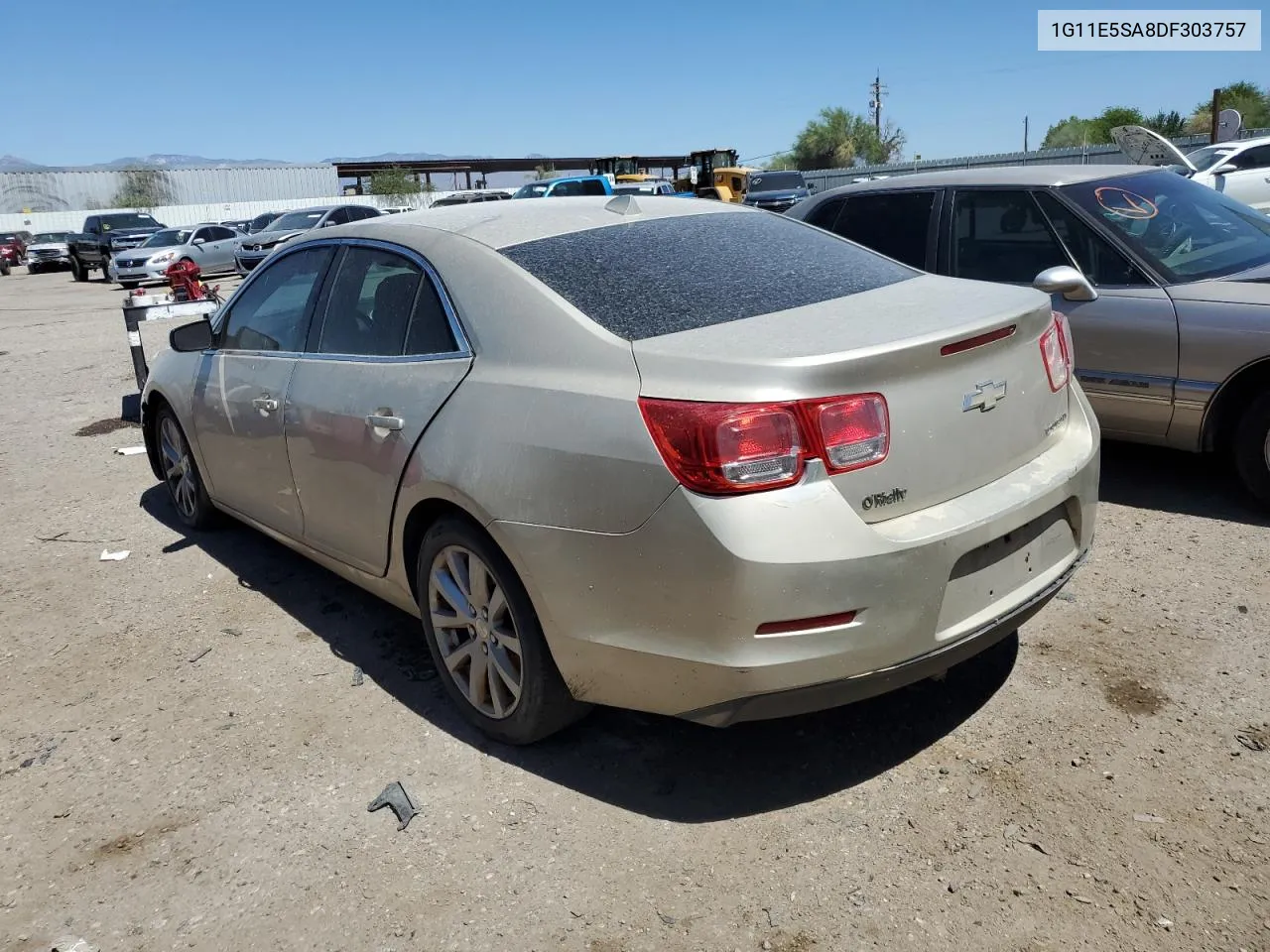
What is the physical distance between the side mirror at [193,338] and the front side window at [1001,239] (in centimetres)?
394

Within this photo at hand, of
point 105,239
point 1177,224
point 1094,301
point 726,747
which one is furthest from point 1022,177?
point 105,239

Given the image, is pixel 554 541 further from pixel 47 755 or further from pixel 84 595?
pixel 84 595

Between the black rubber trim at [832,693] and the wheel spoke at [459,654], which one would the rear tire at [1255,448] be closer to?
the black rubber trim at [832,693]

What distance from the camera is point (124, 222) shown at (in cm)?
3456

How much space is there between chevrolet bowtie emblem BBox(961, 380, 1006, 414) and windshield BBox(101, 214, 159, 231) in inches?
1450

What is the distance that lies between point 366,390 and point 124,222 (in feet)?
118

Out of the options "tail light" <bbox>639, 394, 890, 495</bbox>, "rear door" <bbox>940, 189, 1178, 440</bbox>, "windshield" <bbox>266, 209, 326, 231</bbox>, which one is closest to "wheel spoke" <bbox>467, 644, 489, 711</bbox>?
"tail light" <bbox>639, 394, 890, 495</bbox>

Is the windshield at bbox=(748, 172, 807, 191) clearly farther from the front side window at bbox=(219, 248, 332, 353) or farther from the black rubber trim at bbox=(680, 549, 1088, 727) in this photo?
the black rubber trim at bbox=(680, 549, 1088, 727)

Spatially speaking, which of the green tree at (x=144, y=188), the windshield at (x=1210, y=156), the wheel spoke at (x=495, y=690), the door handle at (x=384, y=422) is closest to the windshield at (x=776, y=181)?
the windshield at (x=1210, y=156)

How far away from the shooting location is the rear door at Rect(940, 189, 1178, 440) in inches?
195

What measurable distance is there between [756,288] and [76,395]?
9.20 meters

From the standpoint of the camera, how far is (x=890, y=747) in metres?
3.13

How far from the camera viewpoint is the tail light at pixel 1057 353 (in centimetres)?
318

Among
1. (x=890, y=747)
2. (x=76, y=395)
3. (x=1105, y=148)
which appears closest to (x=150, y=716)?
(x=890, y=747)
